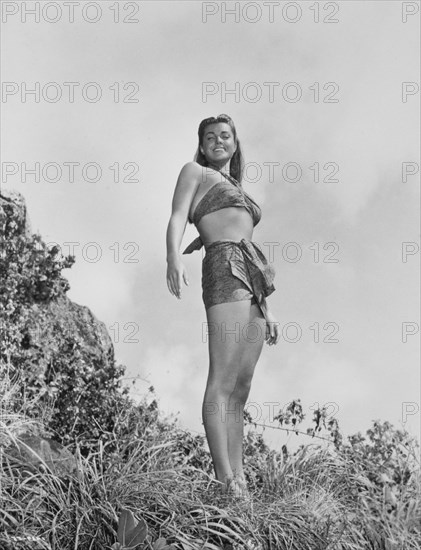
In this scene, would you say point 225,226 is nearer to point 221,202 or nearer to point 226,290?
point 221,202

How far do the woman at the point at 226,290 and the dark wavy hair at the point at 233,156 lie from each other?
16 centimetres

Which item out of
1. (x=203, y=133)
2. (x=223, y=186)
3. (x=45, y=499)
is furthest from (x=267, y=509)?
(x=203, y=133)

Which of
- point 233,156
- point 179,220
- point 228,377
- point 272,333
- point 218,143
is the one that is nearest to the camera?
point 228,377

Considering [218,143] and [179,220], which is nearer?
[179,220]

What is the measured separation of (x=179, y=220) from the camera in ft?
18.0

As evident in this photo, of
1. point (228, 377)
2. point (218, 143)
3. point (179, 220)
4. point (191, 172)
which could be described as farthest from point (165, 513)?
point (218, 143)

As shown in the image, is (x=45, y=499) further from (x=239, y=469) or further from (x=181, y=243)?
(x=181, y=243)

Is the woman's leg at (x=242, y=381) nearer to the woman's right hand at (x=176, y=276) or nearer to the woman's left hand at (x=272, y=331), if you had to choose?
the woman's left hand at (x=272, y=331)

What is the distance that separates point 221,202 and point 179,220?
0.30 metres

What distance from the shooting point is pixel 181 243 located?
5504mm

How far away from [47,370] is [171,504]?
120 inches

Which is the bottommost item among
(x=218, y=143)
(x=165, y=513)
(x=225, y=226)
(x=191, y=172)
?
(x=165, y=513)

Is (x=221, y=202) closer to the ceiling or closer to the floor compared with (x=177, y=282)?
closer to the ceiling

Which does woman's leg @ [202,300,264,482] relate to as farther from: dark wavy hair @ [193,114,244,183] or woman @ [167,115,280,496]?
dark wavy hair @ [193,114,244,183]
